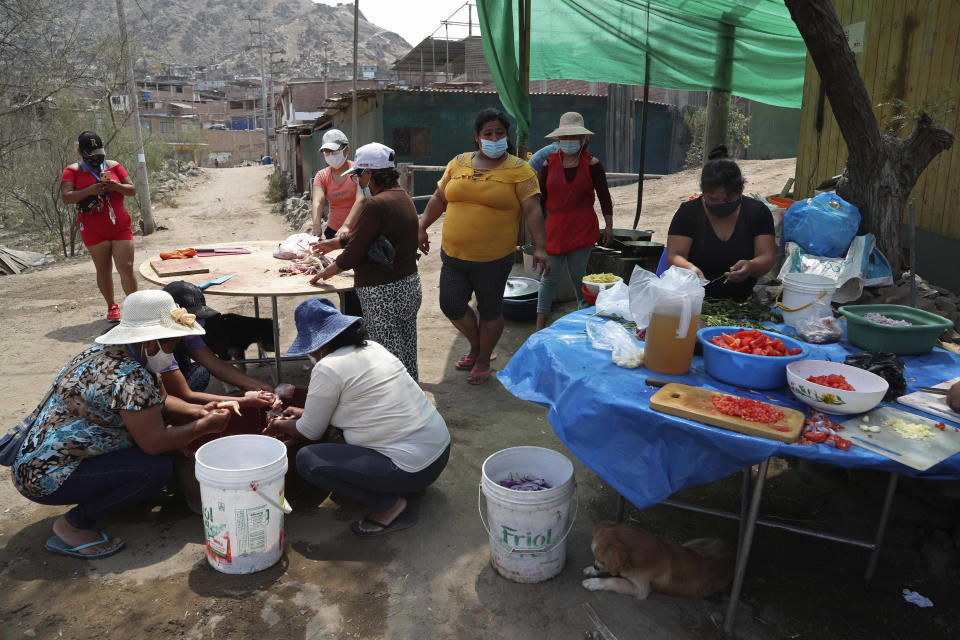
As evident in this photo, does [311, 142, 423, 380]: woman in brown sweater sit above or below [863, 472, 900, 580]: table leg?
above

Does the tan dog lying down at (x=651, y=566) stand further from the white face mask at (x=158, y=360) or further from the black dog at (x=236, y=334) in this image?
the black dog at (x=236, y=334)

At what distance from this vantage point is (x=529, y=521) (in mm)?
2545

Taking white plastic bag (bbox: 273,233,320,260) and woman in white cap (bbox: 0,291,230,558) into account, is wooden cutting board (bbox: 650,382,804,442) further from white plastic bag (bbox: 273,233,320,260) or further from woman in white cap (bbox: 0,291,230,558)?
white plastic bag (bbox: 273,233,320,260)

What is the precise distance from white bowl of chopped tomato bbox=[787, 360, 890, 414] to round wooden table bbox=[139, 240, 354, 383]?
9.28ft

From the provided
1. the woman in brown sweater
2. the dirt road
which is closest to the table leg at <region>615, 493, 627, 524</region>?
the dirt road

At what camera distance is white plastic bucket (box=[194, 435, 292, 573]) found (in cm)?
257

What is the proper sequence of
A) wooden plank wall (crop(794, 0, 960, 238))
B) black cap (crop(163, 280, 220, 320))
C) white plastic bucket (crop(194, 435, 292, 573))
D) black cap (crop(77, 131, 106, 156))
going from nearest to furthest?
1. white plastic bucket (crop(194, 435, 292, 573))
2. black cap (crop(163, 280, 220, 320))
3. wooden plank wall (crop(794, 0, 960, 238))
4. black cap (crop(77, 131, 106, 156))

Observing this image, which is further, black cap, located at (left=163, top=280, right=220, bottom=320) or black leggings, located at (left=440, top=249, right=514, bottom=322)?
black leggings, located at (left=440, top=249, right=514, bottom=322)

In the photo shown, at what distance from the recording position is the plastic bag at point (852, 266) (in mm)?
3889

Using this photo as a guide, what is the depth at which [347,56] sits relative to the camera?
108250 mm

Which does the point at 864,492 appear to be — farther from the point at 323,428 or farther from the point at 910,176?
the point at 323,428

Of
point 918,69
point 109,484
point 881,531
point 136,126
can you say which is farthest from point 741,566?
point 136,126

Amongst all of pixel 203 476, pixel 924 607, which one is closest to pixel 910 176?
pixel 924 607

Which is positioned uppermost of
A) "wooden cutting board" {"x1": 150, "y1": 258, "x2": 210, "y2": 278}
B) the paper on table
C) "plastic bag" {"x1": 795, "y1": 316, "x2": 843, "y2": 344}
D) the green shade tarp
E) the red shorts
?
the green shade tarp
